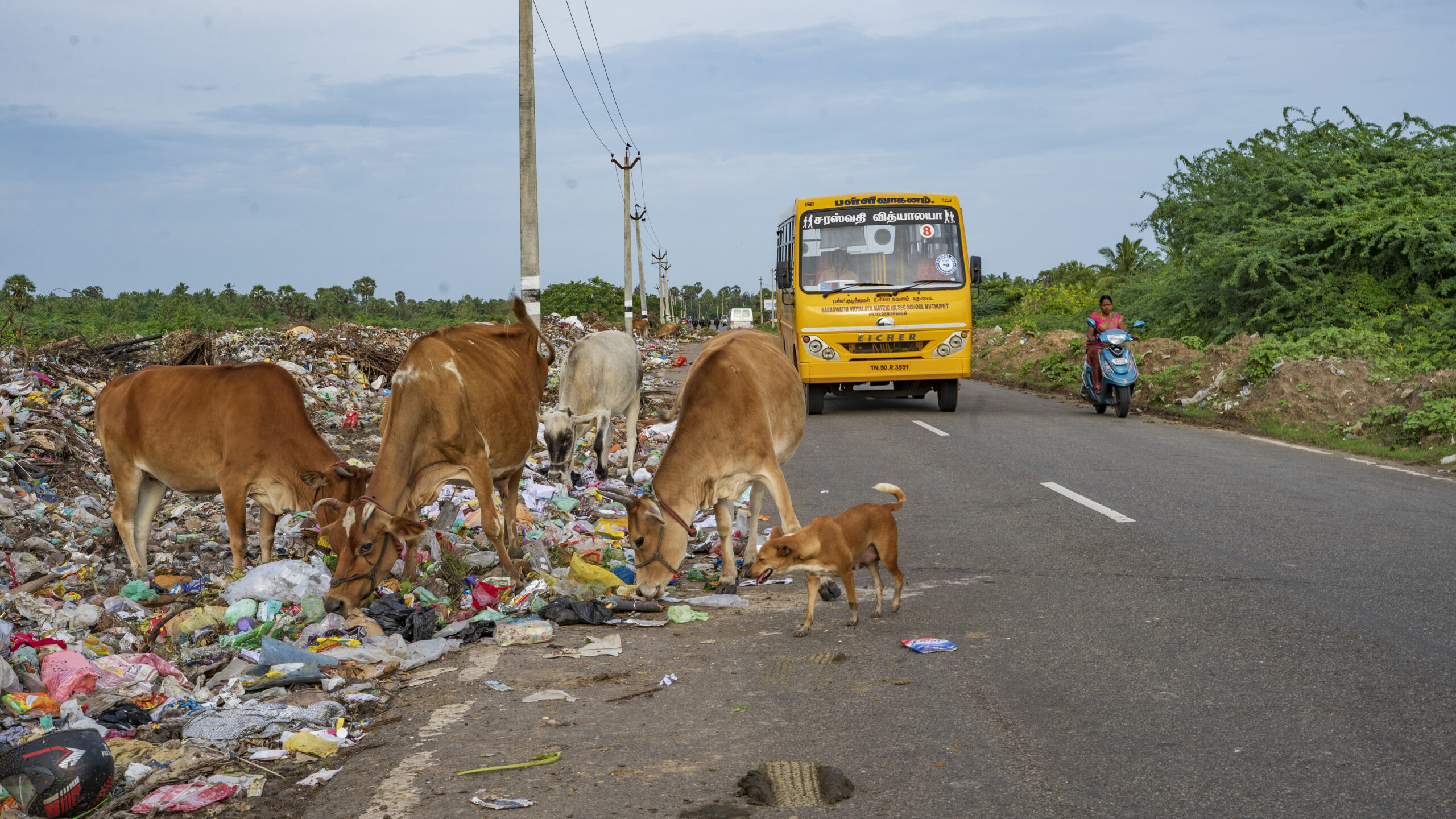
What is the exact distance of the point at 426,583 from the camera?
23.3ft

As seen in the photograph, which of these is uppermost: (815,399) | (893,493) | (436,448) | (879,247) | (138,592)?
(879,247)

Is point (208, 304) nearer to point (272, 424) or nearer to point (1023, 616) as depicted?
point (272, 424)

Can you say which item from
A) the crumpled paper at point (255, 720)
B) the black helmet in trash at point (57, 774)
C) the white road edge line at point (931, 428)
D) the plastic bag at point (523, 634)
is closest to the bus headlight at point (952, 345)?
the white road edge line at point (931, 428)

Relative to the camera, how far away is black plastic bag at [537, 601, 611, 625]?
20.7ft

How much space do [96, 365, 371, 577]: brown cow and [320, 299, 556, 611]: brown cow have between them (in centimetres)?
50

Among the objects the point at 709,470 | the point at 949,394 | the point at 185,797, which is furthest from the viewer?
the point at 949,394

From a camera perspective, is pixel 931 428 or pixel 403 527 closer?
pixel 403 527

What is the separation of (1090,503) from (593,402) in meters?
5.37

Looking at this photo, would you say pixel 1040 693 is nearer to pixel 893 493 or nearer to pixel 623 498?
pixel 893 493

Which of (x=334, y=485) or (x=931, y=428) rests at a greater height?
(x=334, y=485)

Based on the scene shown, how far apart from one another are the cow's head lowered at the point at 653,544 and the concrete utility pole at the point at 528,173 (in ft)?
28.9

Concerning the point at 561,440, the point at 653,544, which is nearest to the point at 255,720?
the point at 653,544

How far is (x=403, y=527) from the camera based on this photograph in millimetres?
6160

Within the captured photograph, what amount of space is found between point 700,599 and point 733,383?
4.31 ft
